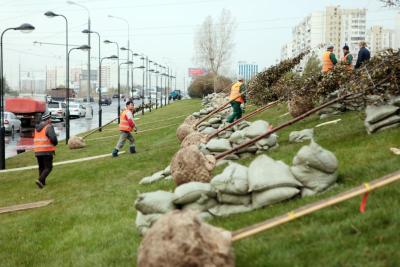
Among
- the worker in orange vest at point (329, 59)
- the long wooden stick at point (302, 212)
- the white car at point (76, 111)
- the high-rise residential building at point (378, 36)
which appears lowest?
the white car at point (76, 111)

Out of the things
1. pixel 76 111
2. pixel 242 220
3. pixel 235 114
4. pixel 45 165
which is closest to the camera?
Result: pixel 242 220

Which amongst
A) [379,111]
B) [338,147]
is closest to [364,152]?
[338,147]

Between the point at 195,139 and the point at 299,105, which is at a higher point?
the point at 299,105

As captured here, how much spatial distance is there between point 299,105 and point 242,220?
9205 millimetres

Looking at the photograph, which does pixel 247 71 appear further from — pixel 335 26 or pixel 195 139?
pixel 195 139

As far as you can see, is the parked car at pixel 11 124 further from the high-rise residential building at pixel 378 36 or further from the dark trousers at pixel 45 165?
the high-rise residential building at pixel 378 36

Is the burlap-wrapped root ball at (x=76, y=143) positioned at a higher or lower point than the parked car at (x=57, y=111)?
lower

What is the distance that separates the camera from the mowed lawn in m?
4.93

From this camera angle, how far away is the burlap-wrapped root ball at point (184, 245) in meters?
4.35

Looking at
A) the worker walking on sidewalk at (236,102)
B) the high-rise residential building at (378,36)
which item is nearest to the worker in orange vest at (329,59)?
the worker walking on sidewalk at (236,102)

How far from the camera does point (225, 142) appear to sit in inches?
453

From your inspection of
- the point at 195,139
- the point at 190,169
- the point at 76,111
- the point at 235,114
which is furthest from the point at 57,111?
the point at 190,169

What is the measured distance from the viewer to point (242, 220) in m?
6.39

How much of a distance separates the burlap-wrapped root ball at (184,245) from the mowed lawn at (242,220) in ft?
2.21
